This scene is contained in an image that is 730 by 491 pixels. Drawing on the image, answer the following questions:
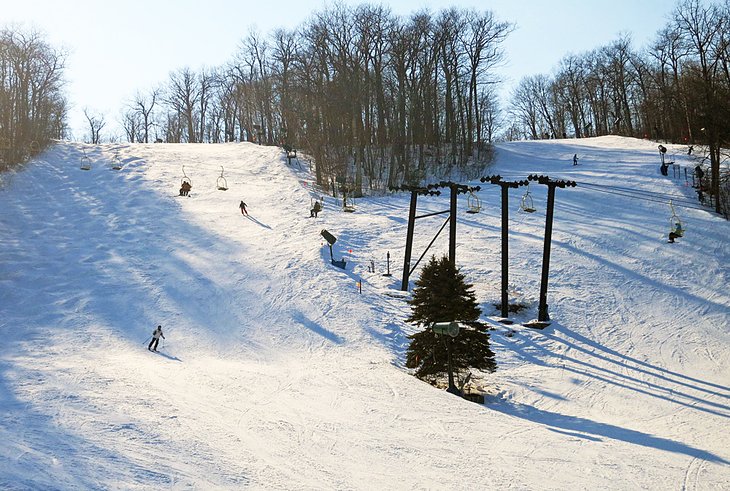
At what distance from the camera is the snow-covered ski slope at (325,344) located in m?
10.2

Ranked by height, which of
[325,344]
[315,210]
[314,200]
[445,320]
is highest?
[314,200]

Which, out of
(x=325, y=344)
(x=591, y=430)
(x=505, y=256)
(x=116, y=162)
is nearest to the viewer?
(x=591, y=430)

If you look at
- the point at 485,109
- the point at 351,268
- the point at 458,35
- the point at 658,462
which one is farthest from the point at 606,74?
the point at 658,462

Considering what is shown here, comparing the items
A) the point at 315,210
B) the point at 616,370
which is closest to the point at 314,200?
the point at 315,210

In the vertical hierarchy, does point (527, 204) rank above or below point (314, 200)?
below

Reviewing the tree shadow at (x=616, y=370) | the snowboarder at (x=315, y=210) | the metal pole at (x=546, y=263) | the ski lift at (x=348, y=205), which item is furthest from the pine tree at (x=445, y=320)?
the snowboarder at (x=315, y=210)

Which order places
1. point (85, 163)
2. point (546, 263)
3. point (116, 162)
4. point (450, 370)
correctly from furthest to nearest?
point (116, 162) → point (85, 163) → point (546, 263) → point (450, 370)

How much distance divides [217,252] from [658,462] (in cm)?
2329

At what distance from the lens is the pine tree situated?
16.6 meters

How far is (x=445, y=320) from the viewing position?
663 inches

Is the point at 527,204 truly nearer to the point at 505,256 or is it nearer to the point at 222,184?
the point at 505,256

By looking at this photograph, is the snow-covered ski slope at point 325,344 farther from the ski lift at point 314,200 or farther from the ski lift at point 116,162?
the ski lift at point 116,162

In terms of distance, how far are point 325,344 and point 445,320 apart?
5681mm

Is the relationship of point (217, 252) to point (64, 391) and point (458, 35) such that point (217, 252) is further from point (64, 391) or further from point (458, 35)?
point (458, 35)
